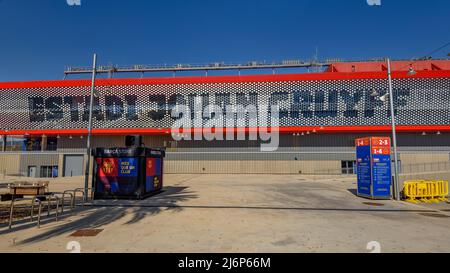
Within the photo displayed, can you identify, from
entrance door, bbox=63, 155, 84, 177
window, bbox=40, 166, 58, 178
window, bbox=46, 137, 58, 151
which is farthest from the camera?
window, bbox=46, 137, 58, 151

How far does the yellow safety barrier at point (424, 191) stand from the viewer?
13.6 m

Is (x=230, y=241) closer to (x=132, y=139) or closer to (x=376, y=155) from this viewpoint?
(x=132, y=139)

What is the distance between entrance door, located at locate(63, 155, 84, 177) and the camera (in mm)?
34969

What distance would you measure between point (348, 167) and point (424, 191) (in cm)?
1969

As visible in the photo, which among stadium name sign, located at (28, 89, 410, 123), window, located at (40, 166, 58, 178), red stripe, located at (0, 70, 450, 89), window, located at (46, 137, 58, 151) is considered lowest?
window, located at (40, 166, 58, 178)

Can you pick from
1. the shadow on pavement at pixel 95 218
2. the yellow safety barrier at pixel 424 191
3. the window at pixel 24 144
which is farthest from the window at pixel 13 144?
the yellow safety barrier at pixel 424 191

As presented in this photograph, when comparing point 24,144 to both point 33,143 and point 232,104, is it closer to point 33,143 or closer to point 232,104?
point 33,143

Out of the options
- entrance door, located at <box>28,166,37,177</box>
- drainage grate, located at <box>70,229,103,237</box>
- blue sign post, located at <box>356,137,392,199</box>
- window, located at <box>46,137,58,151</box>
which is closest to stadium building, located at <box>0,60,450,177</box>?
entrance door, located at <box>28,166,37,177</box>

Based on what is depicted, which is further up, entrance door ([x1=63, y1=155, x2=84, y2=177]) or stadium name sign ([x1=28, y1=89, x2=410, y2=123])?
stadium name sign ([x1=28, y1=89, x2=410, y2=123])

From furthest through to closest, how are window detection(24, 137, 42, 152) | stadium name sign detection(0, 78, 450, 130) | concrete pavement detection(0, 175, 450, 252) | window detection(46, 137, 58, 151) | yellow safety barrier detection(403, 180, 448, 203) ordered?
window detection(24, 137, 42, 152) < window detection(46, 137, 58, 151) < stadium name sign detection(0, 78, 450, 130) < yellow safety barrier detection(403, 180, 448, 203) < concrete pavement detection(0, 175, 450, 252)

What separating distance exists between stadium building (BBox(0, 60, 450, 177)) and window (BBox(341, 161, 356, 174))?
0.13 metres

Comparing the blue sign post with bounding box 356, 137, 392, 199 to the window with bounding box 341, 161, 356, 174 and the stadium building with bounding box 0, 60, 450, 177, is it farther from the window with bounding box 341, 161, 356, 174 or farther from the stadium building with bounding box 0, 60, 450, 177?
the window with bounding box 341, 161, 356, 174

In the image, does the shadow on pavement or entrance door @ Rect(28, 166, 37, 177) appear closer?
the shadow on pavement
